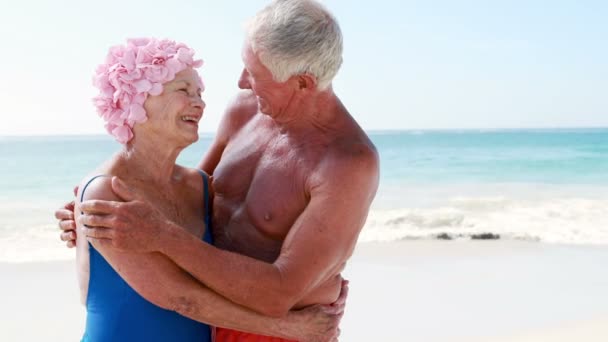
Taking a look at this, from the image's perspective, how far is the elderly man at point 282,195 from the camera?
2508mm

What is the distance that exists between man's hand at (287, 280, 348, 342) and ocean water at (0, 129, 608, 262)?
739cm

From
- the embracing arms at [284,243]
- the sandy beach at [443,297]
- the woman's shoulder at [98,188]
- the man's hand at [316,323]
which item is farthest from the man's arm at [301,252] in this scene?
the sandy beach at [443,297]

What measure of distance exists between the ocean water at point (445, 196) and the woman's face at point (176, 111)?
750 centimetres

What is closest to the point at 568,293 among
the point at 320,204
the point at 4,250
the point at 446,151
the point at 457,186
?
the point at 320,204

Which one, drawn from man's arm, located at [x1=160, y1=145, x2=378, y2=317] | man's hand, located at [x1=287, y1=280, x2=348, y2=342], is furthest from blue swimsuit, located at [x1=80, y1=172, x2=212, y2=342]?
man's hand, located at [x1=287, y1=280, x2=348, y2=342]

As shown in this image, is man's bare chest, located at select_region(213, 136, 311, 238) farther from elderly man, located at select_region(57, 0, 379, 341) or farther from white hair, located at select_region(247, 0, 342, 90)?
white hair, located at select_region(247, 0, 342, 90)

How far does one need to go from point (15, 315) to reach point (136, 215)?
5247 mm

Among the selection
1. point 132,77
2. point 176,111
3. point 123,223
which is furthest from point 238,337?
point 132,77

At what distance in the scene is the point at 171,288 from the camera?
2.56 m

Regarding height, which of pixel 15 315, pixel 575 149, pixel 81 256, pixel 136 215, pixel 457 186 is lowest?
pixel 575 149

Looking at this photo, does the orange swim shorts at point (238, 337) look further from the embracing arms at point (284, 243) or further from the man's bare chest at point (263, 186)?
the man's bare chest at point (263, 186)

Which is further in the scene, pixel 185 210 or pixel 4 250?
pixel 4 250

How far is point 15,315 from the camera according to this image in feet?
23.5

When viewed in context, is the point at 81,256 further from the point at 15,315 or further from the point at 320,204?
the point at 15,315
